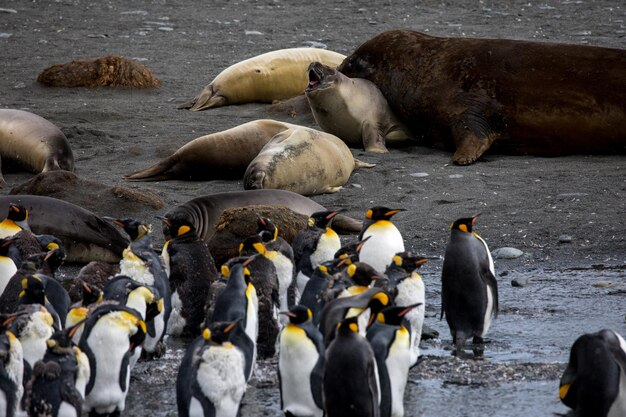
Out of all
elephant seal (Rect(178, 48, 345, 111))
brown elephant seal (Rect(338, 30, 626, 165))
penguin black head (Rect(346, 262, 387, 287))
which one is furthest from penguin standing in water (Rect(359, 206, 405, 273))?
elephant seal (Rect(178, 48, 345, 111))

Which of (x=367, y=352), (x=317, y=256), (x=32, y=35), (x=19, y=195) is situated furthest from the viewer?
(x=32, y=35)

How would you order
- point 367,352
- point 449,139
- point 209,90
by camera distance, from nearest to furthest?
point 367,352, point 449,139, point 209,90

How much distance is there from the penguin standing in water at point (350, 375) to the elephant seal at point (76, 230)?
3498 millimetres

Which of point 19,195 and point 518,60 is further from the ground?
point 518,60

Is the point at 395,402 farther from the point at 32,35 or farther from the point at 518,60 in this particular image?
the point at 32,35

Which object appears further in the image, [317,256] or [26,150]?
[26,150]

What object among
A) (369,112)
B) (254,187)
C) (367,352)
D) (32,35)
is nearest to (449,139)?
(369,112)

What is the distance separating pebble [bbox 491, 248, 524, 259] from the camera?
25.9 ft

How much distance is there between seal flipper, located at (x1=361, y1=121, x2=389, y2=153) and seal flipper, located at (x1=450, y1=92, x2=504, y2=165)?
2.25 ft

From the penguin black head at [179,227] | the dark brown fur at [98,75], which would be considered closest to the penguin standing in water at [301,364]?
the penguin black head at [179,227]

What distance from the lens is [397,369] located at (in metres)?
5.20

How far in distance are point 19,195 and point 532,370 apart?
4134 mm

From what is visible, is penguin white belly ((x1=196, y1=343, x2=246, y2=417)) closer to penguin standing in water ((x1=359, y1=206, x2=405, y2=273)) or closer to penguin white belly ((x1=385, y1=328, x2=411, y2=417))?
penguin white belly ((x1=385, y1=328, x2=411, y2=417))

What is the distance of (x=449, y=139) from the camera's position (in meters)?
10.8
